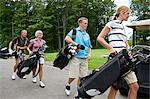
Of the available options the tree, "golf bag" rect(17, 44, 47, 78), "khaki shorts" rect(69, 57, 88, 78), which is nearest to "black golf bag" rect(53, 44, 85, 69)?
"khaki shorts" rect(69, 57, 88, 78)

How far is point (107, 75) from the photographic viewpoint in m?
5.50

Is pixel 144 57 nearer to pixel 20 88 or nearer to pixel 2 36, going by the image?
pixel 20 88

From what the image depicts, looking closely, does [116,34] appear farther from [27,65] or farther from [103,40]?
[27,65]

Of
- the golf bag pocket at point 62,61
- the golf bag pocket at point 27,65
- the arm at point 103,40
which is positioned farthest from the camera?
the golf bag pocket at point 27,65

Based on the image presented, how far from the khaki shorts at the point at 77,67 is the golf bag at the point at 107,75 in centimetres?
240

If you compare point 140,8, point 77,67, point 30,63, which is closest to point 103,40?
point 77,67

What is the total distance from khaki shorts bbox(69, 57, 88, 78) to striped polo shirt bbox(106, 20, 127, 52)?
217 centimetres

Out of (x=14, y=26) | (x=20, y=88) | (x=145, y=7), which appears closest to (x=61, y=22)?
(x=14, y=26)

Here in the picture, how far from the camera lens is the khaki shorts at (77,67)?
8.08 meters

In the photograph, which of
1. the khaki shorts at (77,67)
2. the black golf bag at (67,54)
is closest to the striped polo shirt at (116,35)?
the black golf bag at (67,54)

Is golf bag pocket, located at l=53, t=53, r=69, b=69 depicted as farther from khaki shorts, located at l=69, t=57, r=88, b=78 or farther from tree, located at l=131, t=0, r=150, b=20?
tree, located at l=131, t=0, r=150, b=20

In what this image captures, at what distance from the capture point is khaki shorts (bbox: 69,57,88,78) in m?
8.08

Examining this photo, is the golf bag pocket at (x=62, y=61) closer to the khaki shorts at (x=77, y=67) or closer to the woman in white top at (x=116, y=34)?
the khaki shorts at (x=77, y=67)

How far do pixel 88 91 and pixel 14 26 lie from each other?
2519 inches
